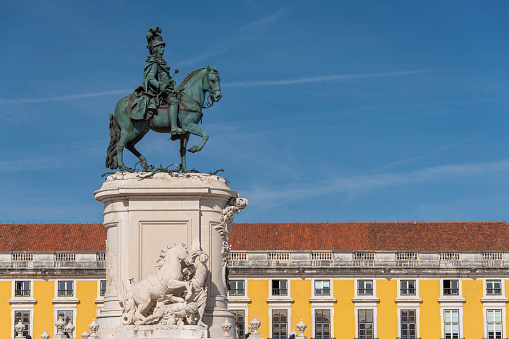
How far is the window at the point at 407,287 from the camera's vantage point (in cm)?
7519

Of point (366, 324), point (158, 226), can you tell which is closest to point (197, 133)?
point (158, 226)

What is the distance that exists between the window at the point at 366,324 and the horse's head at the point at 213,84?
49.9m

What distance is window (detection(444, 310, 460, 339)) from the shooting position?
246ft

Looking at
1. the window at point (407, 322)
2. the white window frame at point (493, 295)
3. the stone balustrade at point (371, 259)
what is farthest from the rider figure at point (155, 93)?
the white window frame at point (493, 295)

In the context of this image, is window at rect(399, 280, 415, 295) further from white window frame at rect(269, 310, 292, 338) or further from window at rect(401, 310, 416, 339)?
white window frame at rect(269, 310, 292, 338)

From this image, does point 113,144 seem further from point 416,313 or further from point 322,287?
point 416,313

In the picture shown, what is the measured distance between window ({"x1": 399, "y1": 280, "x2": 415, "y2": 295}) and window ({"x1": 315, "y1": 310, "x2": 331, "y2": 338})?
5176mm

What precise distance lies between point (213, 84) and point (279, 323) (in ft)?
162

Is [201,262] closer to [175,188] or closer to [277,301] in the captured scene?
[175,188]

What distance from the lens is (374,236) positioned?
3093 inches

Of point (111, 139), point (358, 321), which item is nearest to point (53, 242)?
point (358, 321)

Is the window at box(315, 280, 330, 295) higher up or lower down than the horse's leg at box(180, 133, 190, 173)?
lower down

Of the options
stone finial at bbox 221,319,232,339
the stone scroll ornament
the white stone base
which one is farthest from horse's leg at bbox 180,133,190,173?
the white stone base

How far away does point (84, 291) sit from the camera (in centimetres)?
7456
